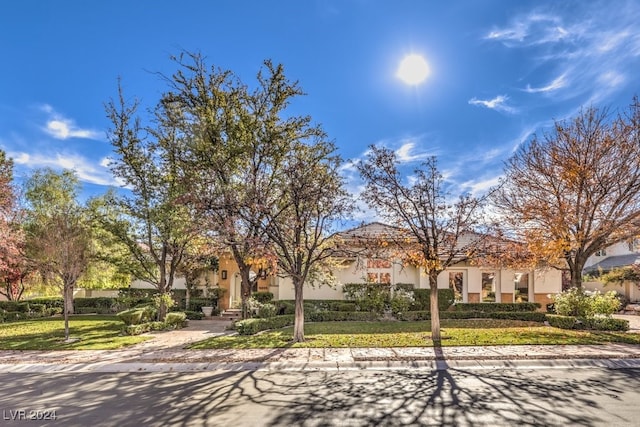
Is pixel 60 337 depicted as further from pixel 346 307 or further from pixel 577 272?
pixel 577 272

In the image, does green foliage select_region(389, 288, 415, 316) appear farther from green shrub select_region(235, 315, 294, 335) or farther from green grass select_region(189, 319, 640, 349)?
green shrub select_region(235, 315, 294, 335)

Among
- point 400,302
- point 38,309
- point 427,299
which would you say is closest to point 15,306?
point 38,309

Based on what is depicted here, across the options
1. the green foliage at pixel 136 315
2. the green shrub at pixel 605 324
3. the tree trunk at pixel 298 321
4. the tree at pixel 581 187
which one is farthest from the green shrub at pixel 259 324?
the green shrub at pixel 605 324

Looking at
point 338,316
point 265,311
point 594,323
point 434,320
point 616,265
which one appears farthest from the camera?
point 616,265

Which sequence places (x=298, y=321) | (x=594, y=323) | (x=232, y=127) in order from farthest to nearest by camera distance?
1. (x=232, y=127)
2. (x=594, y=323)
3. (x=298, y=321)

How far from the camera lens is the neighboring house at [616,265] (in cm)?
2809

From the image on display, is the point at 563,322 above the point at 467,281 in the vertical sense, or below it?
below

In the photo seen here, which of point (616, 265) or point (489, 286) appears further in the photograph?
point (616, 265)

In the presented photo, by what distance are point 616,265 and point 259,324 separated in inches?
1228

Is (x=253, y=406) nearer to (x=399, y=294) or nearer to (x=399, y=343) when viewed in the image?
(x=399, y=343)

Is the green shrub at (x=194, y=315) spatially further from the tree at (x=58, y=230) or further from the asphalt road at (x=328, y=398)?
the asphalt road at (x=328, y=398)

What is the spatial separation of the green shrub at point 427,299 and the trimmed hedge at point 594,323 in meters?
6.12

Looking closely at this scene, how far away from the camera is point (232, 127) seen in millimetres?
16531

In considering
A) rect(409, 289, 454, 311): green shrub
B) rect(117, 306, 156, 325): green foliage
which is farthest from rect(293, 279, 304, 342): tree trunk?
rect(409, 289, 454, 311): green shrub
